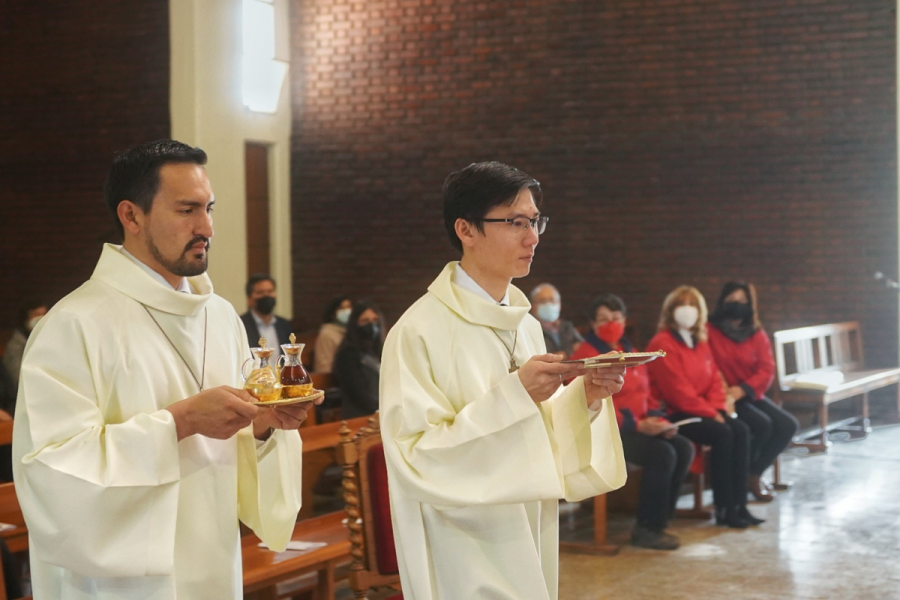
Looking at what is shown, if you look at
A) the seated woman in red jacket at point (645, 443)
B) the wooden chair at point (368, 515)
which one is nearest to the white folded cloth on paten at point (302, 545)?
the wooden chair at point (368, 515)

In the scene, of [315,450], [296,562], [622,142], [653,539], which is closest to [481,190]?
[296,562]

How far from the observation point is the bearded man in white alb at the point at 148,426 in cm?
197

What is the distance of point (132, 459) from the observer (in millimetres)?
1992

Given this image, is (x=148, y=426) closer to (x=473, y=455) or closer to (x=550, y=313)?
(x=473, y=455)

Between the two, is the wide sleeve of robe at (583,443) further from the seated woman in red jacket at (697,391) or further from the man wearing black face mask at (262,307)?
the man wearing black face mask at (262,307)

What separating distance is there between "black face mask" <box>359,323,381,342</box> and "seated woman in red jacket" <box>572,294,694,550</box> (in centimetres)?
146

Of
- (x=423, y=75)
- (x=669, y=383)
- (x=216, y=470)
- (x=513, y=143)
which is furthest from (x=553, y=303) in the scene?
(x=216, y=470)

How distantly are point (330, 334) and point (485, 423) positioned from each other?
568 cm

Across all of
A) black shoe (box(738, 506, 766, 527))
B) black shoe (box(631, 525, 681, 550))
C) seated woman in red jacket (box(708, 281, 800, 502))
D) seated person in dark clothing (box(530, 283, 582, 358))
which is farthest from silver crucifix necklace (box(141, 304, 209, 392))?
seated woman in red jacket (box(708, 281, 800, 502))

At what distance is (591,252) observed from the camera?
10.1 metres

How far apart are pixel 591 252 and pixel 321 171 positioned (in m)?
2.91

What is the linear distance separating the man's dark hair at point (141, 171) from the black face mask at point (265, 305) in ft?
18.5

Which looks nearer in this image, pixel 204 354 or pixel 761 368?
pixel 204 354

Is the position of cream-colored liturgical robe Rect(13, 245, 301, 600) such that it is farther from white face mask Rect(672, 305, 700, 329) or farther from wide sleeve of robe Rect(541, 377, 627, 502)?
white face mask Rect(672, 305, 700, 329)
